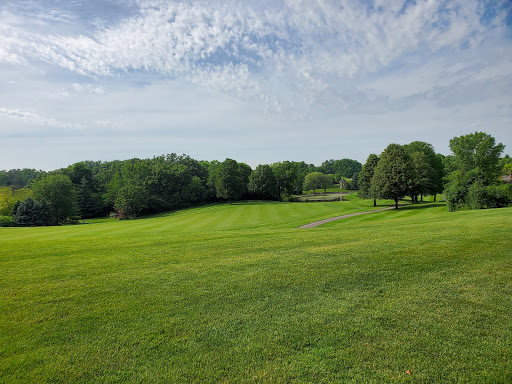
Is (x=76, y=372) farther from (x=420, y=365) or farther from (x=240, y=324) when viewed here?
(x=420, y=365)

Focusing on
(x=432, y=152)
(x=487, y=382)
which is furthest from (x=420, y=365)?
(x=432, y=152)

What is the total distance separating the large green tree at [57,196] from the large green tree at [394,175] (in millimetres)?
56004

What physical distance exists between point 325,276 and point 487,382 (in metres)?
3.66

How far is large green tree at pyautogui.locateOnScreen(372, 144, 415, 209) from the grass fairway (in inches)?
1204

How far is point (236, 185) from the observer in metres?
66.1

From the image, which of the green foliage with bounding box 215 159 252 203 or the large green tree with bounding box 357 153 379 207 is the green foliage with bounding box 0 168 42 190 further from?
the large green tree with bounding box 357 153 379 207

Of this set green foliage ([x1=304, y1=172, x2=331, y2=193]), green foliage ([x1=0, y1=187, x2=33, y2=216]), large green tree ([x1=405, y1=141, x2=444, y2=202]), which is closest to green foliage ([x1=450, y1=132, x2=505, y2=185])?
large green tree ([x1=405, y1=141, x2=444, y2=202])

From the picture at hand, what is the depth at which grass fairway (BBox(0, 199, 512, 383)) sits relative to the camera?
3877 millimetres

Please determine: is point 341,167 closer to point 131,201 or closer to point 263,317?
point 131,201

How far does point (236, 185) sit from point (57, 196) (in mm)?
36052

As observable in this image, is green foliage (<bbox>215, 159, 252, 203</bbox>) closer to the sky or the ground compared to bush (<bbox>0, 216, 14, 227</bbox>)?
closer to the sky

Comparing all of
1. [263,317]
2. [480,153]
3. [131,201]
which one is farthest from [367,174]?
[263,317]

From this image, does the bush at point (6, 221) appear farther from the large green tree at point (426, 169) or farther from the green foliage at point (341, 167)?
the green foliage at point (341, 167)

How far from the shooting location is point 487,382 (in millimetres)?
3547
